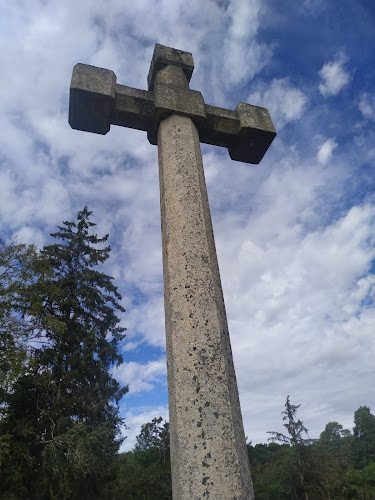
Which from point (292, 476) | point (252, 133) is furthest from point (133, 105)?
point (292, 476)

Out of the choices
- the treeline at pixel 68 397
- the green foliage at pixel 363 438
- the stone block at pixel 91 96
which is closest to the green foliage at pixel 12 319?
the treeline at pixel 68 397

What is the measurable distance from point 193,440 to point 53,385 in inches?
763

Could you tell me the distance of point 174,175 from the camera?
3.71 meters

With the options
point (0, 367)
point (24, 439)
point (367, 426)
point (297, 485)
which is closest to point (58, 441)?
point (24, 439)

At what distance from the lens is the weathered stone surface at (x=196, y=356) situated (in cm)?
234

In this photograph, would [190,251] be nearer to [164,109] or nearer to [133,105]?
[164,109]

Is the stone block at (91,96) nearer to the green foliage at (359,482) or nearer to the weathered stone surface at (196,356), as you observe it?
the weathered stone surface at (196,356)

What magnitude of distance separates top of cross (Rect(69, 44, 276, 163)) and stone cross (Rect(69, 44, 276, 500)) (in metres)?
A: 0.01

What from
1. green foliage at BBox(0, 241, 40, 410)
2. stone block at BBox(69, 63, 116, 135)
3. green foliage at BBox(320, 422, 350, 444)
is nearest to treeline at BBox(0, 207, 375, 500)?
green foliage at BBox(0, 241, 40, 410)

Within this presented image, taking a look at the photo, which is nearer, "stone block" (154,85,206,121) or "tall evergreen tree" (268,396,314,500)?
"stone block" (154,85,206,121)

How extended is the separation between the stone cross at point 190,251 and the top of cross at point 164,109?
1 centimetres

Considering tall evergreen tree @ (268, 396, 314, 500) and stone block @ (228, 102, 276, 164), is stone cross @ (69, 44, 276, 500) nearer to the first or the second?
stone block @ (228, 102, 276, 164)

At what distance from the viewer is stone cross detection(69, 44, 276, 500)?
2.38 metres

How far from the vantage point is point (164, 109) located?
4203 mm
